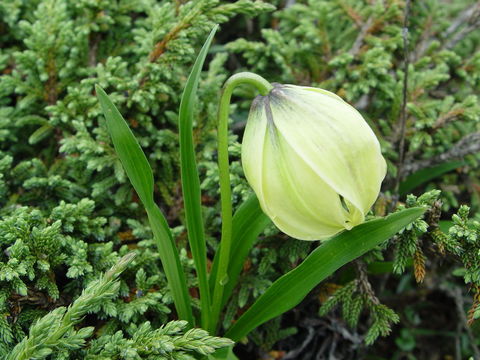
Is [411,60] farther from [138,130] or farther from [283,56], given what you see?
[138,130]

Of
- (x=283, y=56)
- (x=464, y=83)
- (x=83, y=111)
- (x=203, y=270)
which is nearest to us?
(x=203, y=270)

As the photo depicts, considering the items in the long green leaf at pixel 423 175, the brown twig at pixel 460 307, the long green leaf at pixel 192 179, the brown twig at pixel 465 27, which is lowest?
the brown twig at pixel 460 307

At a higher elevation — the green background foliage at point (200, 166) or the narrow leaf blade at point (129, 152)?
the narrow leaf blade at point (129, 152)

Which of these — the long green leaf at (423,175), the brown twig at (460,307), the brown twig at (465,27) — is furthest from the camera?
the brown twig at (465,27)

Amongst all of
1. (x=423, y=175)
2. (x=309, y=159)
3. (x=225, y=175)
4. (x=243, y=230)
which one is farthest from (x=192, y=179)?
(x=423, y=175)

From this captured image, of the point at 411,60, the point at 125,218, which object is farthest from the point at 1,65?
the point at 411,60

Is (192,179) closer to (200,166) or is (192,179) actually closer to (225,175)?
(225,175)

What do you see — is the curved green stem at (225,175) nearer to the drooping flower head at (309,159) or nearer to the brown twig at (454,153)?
the drooping flower head at (309,159)

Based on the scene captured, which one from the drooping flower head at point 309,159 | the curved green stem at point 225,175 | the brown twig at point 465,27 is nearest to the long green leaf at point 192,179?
the curved green stem at point 225,175
